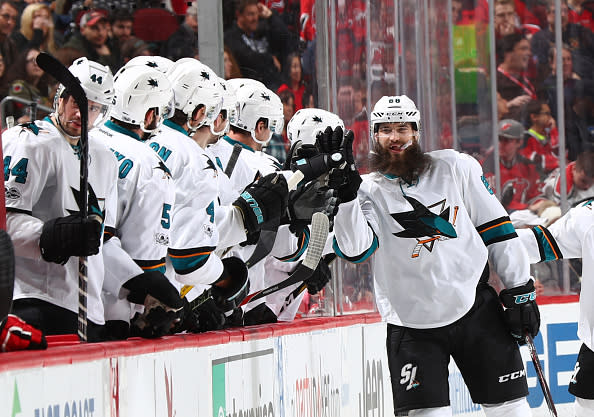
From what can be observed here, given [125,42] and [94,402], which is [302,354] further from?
[125,42]

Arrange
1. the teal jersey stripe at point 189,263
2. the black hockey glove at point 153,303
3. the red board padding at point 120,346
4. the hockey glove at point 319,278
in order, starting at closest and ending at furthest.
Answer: the red board padding at point 120,346
the black hockey glove at point 153,303
the teal jersey stripe at point 189,263
the hockey glove at point 319,278

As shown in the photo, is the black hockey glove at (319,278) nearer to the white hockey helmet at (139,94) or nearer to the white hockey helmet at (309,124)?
the white hockey helmet at (309,124)

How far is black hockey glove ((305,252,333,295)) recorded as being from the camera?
496 centimetres

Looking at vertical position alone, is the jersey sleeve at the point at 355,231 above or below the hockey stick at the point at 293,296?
above

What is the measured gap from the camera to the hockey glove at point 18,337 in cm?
243

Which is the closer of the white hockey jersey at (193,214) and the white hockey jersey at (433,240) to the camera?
the white hockey jersey at (193,214)

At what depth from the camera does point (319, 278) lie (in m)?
4.98

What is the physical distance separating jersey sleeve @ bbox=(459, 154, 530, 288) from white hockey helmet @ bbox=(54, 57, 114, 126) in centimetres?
138

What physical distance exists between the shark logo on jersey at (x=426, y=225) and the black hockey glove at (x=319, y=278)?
108 cm

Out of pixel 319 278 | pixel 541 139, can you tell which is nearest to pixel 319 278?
pixel 319 278

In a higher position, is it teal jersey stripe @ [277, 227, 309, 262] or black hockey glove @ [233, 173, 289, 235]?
black hockey glove @ [233, 173, 289, 235]

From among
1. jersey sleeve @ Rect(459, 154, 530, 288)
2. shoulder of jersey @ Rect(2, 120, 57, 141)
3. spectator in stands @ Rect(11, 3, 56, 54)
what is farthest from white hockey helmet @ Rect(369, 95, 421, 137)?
spectator in stands @ Rect(11, 3, 56, 54)

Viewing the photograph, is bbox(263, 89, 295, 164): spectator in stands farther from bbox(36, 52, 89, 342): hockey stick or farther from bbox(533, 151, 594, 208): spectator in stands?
bbox(36, 52, 89, 342): hockey stick

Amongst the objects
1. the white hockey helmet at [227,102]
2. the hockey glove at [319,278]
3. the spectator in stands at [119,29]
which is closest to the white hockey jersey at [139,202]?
the white hockey helmet at [227,102]
